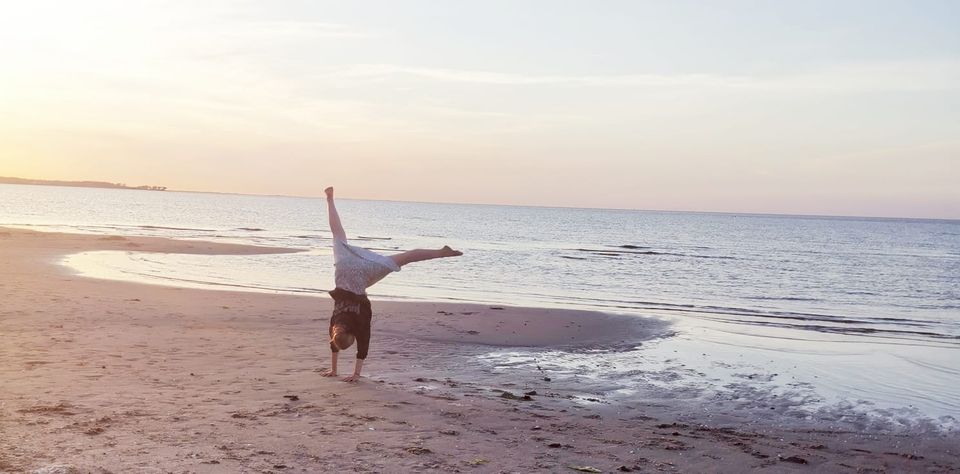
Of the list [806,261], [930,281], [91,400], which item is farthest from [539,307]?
[806,261]

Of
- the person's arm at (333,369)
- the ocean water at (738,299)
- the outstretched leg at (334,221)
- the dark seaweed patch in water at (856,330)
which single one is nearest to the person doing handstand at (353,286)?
the outstretched leg at (334,221)

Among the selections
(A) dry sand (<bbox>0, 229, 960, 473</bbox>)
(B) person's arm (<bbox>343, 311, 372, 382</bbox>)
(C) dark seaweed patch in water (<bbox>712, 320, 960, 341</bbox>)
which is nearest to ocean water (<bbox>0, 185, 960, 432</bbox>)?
(C) dark seaweed patch in water (<bbox>712, 320, 960, 341</bbox>)

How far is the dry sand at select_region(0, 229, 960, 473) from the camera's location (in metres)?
6.92

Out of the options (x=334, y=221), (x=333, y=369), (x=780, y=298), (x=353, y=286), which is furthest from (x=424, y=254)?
(x=780, y=298)

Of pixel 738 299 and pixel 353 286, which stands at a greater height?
pixel 353 286

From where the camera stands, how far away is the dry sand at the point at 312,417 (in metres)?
6.92

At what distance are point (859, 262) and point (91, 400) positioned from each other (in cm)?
5521

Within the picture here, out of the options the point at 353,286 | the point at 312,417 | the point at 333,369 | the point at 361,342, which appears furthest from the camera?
the point at 333,369

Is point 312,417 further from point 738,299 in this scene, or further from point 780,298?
point 780,298

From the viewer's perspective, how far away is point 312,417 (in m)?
8.20

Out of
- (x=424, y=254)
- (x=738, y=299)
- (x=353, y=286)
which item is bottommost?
(x=738, y=299)

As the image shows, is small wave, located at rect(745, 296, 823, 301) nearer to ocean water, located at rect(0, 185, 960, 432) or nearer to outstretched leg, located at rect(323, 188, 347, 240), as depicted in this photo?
ocean water, located at rect(0, 185, 960, 432)

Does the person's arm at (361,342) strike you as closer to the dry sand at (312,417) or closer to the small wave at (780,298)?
the dry sand at (312,417)

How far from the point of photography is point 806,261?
54625mm
